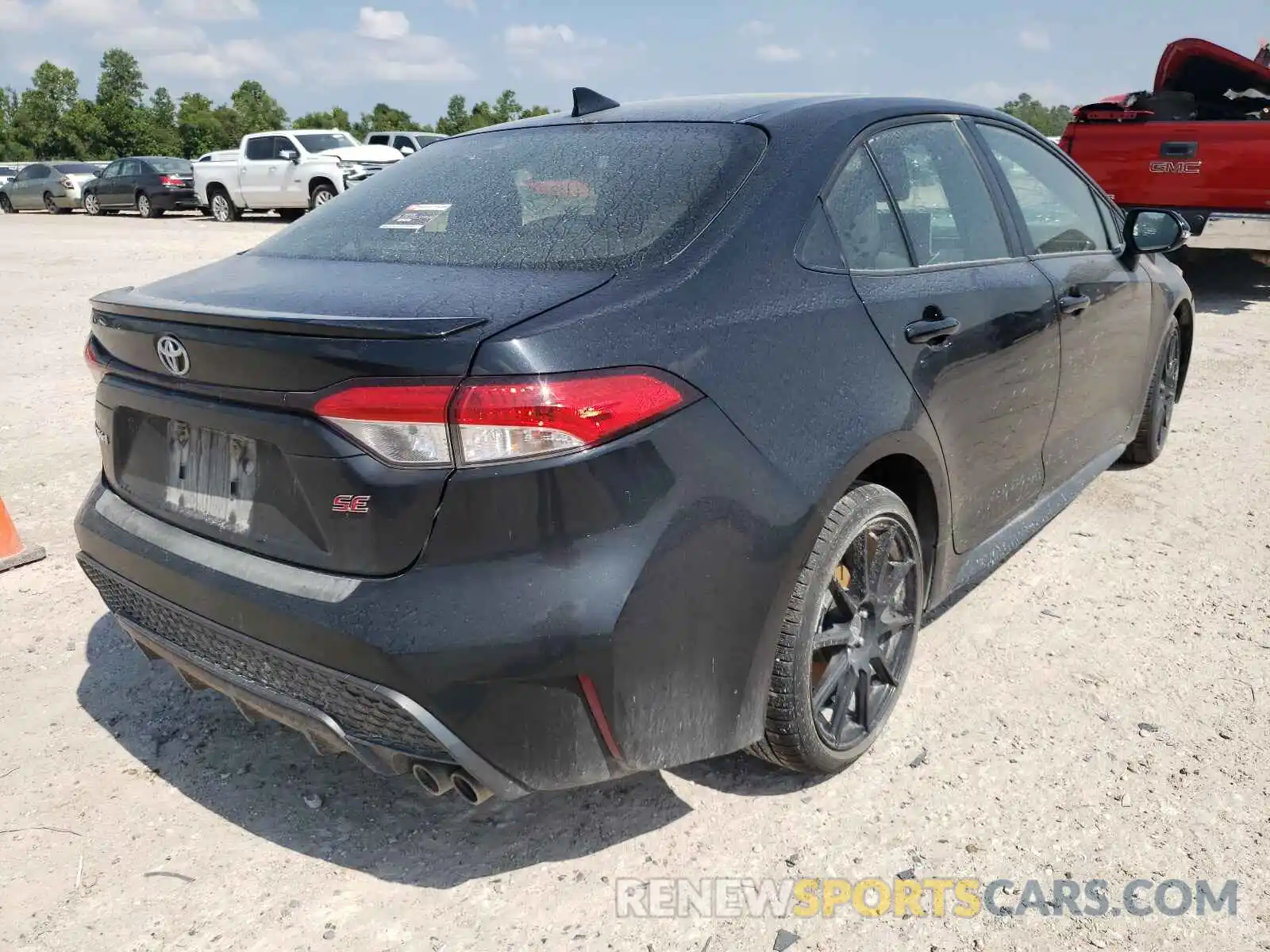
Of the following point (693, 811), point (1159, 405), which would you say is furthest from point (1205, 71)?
point (693, 811)

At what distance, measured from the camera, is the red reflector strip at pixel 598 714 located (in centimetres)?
193

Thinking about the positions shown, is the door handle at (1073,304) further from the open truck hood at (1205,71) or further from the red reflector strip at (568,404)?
the open truck hood at (1205,71)

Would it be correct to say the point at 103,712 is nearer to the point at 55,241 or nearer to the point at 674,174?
the point at 674,174

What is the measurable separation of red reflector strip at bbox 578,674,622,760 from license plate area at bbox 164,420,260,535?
2.64 ft

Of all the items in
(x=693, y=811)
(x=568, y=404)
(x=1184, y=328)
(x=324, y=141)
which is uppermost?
(x=324, y=141)

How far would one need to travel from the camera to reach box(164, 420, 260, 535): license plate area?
7.02 ft

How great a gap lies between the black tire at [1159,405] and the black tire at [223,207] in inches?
831

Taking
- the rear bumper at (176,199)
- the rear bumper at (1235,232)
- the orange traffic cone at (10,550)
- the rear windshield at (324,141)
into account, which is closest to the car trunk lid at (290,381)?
the orange traffic cone at (10,550)

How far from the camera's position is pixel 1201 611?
3.51m

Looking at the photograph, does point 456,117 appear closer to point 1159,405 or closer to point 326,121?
point 326,121

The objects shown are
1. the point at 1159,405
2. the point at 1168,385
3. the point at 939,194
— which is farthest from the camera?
the point at 1168,385

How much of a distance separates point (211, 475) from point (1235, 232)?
8618 millimetres

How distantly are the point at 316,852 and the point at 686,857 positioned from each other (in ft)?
2.88

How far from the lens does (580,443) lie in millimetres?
1876
